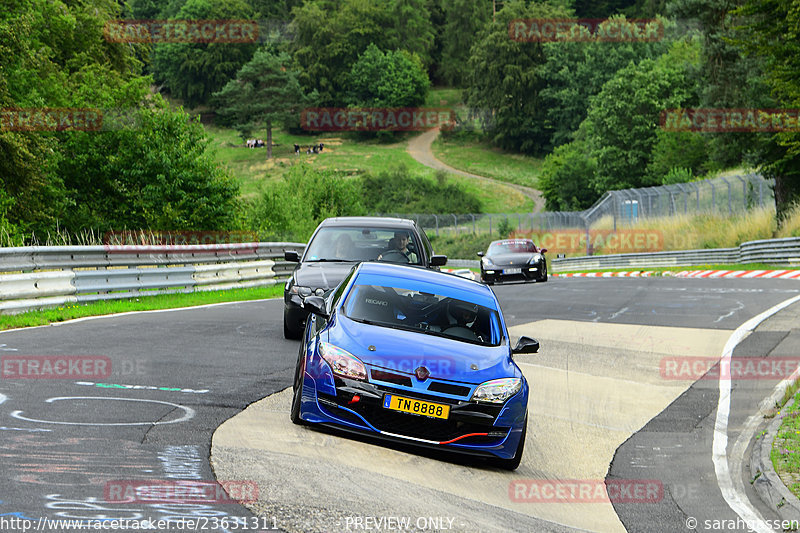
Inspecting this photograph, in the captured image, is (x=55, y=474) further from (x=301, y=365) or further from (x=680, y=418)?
(x=680, y=418)

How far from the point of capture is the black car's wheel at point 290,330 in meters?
13.7

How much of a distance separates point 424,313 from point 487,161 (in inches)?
5276

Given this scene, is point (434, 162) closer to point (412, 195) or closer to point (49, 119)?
point (412, 195)

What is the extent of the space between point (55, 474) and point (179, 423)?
1852 millimetres

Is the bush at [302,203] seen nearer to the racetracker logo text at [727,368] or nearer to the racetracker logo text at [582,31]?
the racetracker logo text at [727,368]

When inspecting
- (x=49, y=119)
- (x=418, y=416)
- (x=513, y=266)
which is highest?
(x=418, y=416)

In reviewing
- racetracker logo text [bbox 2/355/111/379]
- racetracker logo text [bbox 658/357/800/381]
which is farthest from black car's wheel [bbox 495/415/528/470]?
racetracker logo text [bbox 658/357/800/381]

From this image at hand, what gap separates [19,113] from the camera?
36938 mm

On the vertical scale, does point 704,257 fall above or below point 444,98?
above

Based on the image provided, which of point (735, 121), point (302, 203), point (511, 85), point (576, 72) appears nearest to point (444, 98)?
point (511, 85)

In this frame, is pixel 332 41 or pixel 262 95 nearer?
pixel 262 95

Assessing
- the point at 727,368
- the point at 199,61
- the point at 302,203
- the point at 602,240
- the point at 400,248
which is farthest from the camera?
the point at 199,61

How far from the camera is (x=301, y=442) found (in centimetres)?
754

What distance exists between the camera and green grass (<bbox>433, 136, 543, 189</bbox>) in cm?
13212
